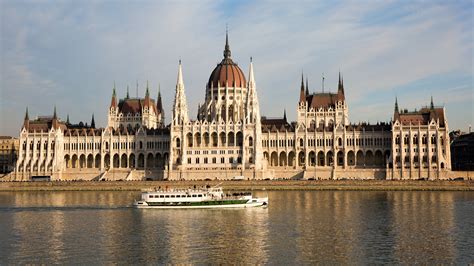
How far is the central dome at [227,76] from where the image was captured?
14888cm

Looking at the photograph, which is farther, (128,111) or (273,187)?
(128,111)

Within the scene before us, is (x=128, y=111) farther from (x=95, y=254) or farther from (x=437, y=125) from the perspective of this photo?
(x=95, y=254)


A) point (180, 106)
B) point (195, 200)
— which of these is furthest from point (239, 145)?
point (195, 200)

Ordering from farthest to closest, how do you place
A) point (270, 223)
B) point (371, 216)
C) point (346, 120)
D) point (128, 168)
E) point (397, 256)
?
point (346, 120) < point (128, 168) < point (371, 216) < point (270, 223) < point (397, 256)

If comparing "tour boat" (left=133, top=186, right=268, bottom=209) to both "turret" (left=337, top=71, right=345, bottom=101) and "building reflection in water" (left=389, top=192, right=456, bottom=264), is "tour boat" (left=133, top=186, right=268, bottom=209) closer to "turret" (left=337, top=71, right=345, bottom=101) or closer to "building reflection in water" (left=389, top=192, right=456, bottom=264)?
"building reflection in water" (left=389, top=192, right=456, bottom=264)

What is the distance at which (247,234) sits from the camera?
181ft

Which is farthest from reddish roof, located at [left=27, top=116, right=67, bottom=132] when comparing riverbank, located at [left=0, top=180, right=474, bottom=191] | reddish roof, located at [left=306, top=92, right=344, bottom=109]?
reddish roof, located at [left=306, top=92, right=344, bottom=109]

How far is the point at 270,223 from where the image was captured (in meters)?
62.5

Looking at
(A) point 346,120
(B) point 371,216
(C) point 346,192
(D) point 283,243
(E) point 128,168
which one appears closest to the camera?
(D) point 283,243

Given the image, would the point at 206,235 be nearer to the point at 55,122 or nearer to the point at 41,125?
the point at 55,122

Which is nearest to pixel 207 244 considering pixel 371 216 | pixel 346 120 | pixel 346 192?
pixel 371 216

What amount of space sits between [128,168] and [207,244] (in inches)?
3712

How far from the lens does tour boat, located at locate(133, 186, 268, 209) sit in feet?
264

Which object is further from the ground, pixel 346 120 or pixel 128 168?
pixel 346 120
